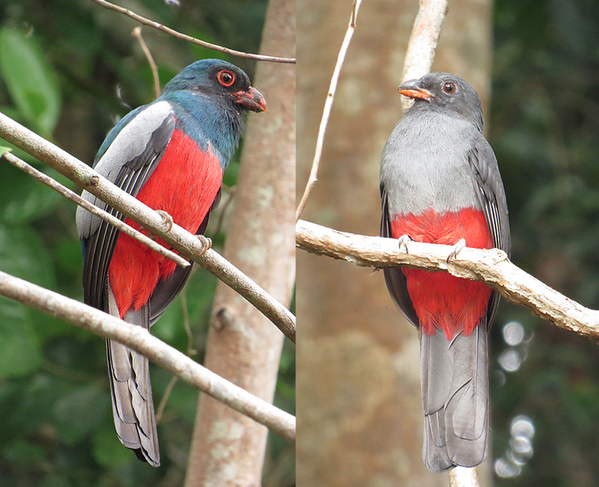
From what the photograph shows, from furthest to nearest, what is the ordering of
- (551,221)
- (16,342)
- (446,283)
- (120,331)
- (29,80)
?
(551,221), (29,80), (16,342), (446,283), (120,331)

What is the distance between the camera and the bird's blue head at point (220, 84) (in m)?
1.28

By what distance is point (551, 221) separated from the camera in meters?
1.45

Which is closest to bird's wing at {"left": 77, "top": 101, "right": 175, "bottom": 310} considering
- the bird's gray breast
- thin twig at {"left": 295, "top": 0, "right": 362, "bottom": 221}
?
thin twig at {"left": 295, "top": 0, "right": 362, "bottom": 221}

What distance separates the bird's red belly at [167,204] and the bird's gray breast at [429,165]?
1.31 ft

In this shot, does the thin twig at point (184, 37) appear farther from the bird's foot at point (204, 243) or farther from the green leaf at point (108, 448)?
the green leaf at point (108, 448)

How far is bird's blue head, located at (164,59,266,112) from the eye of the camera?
1.28m

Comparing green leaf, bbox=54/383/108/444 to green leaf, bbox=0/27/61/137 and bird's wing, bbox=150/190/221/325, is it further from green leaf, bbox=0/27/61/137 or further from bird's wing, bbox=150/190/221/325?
green leaf, bbox=0/27/61/137

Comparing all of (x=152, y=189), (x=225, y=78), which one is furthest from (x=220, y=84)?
(x=152, y=189)

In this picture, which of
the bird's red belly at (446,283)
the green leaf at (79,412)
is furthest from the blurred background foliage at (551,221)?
the green leaf at (79,412)

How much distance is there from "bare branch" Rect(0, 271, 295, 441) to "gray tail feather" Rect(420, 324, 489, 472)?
26 cm

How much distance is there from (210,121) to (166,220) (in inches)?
9.9

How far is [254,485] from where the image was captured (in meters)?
1.33

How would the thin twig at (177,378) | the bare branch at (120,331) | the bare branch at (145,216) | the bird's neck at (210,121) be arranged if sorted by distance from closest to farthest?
1. the bare branch at (120,331)
2. the bare branch at (145,216)
3. the thin twig at (177,378)
4. the bird's neck at (210,121)

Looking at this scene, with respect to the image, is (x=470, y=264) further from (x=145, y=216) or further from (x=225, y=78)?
(x=225, y=78)
